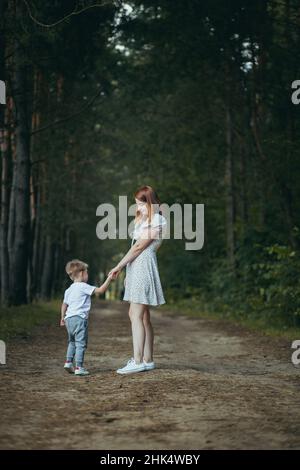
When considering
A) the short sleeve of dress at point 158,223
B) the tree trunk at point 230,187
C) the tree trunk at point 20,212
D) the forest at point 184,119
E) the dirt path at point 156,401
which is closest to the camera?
the dirt path at point 156,401

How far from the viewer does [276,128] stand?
16984mm

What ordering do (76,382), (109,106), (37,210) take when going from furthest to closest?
1. (109,106)
2. (37,210)
3. (76,382)

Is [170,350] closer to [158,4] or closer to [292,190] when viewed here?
[292,190]

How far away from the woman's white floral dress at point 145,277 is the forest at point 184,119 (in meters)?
5.36

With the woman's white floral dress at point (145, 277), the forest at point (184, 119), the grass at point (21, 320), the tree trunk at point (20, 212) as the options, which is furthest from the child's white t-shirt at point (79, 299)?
the tree trunk at point (20, 212)

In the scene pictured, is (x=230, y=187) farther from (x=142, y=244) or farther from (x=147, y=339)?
(x=147, y=339)

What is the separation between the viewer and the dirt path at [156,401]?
5414 millimetres

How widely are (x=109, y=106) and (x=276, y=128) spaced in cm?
1509

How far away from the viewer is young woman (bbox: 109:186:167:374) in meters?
8.95

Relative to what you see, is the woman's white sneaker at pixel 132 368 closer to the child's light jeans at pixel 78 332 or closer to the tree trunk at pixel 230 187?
the child's light jeans at pixel 78 332

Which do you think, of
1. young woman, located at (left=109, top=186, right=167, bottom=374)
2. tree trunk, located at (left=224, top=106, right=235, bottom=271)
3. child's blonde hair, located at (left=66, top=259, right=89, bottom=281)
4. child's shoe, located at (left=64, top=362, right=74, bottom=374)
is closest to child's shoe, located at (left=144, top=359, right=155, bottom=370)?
young woman, located at (left=109, top=186, right=167, bottom=374)

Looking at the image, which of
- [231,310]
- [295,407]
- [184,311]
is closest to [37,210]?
[184,311]

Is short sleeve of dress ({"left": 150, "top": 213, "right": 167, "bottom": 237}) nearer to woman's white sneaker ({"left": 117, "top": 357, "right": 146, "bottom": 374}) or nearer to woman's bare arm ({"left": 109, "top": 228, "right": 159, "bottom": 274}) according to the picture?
woman's bare arm ({"left": 109, "top": 228, "right": 159, "bottom": 274})

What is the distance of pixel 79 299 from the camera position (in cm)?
897
